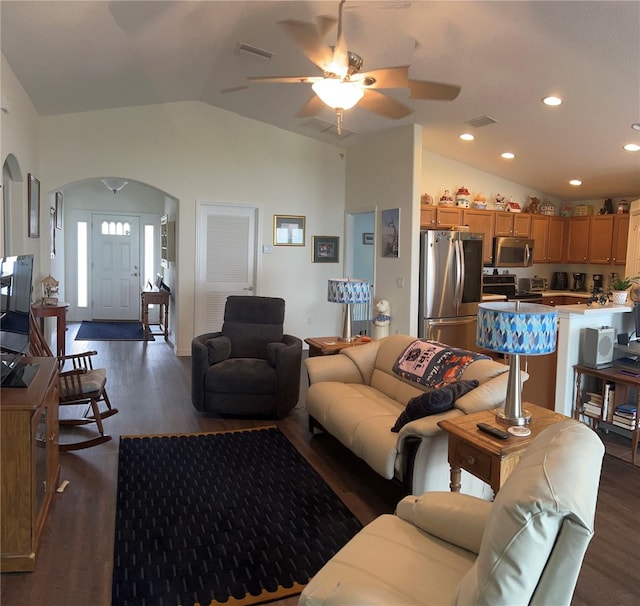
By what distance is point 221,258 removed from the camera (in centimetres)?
712

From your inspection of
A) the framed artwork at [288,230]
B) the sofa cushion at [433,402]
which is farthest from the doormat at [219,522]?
the framed artwork at [288,230]

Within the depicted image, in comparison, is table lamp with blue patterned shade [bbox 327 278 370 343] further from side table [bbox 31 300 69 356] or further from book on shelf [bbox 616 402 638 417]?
side table [bbox 31 300 69 356]

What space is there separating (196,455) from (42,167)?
14.3 feet

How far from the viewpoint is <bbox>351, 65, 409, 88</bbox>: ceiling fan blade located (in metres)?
2.90

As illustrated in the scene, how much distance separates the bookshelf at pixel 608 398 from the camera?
3.80 meters

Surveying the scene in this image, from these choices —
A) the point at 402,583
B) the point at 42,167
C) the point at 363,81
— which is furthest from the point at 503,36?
the point at 42,167

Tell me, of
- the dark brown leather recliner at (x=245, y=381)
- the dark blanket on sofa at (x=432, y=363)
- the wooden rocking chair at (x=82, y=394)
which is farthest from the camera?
the dark brown leather recliner at (x=245, y=381)

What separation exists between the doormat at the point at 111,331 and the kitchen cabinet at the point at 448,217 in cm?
469

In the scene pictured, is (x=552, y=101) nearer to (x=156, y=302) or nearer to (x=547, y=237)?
(x=547, y=237)

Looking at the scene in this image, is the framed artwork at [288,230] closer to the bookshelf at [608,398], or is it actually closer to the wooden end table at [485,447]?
the bookshelf at [608,398]

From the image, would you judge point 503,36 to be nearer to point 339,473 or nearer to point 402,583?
point 339,473

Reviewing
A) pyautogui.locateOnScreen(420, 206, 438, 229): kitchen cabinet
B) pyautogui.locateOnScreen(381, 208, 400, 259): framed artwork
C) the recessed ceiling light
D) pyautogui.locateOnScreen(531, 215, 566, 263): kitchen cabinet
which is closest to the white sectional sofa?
pyautogui.locateOnScreen(381, 208, 400, 259): framed artwork

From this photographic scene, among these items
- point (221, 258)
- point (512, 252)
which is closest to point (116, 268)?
point (221, 258)

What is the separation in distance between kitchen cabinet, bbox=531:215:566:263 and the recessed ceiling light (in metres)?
3.22
